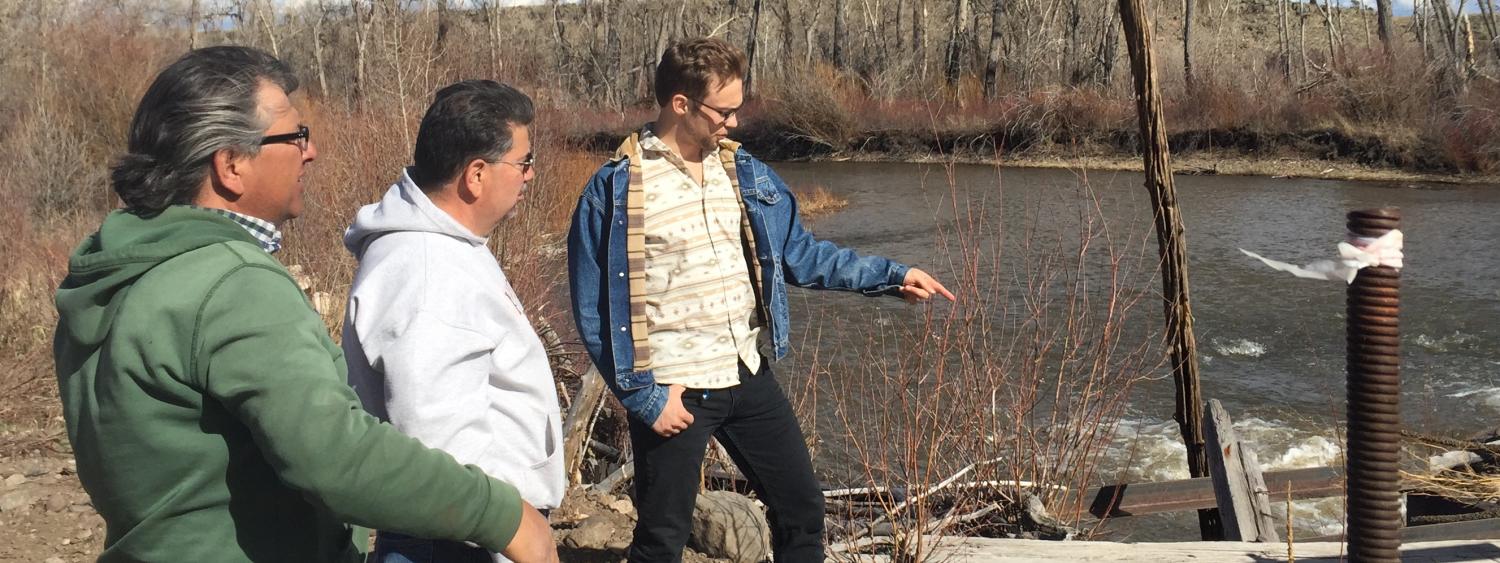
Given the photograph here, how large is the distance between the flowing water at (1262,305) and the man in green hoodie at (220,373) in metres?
2.53

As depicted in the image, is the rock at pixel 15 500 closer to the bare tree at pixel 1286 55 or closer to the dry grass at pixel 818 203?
the dry grass at pixel 818 203

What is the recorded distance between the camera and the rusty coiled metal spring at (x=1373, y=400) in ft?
6.04

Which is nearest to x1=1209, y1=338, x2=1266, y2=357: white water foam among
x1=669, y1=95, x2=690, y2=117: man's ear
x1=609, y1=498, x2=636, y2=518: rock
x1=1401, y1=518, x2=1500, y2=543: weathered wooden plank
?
x1=1401, y1=518, x2=1500, y2=543: weathered wooden plank

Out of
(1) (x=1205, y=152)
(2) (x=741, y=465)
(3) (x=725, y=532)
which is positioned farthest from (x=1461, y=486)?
(1) (x=1205, y=152)

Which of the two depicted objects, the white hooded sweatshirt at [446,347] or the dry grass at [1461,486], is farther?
the dry grass at [1461,486]

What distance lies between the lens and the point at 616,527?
15.8ft

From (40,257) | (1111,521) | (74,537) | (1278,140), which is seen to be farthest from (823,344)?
(1278,140)

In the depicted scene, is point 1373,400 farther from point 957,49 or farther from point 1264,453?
point 957,49

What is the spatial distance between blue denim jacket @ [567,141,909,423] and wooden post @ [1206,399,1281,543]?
216cm

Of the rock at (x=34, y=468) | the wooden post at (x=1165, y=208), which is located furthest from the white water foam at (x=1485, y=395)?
the rock at (x=34, y=468)

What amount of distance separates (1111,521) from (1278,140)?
21568 mm

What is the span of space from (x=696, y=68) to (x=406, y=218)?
3.60 feet

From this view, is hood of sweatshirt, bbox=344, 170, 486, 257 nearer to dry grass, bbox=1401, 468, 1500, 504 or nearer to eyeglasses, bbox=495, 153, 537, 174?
eyeglasses, bbox=495, 153, 537, 174

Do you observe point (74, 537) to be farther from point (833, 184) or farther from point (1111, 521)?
point (833, 184)
